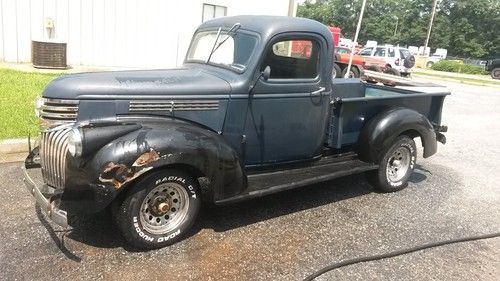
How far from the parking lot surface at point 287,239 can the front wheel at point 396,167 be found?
129mm

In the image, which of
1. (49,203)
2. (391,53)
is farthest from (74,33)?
(391,53)

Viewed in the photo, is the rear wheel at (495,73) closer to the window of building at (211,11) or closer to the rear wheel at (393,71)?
the rear wheel at (393,71)

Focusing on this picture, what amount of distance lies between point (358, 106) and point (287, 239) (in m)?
1.84

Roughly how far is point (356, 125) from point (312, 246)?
1.75 metres

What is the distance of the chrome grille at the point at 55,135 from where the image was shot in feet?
11.5

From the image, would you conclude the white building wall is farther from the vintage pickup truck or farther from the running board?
the running board

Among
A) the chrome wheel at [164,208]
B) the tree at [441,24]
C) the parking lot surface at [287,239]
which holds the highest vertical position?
the tree at [441,24]

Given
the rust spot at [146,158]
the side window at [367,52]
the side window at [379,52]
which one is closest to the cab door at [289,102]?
the rust spot at [146,158]

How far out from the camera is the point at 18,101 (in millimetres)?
7469

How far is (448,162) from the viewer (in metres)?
7.16

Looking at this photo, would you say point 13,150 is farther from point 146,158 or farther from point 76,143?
point 146,158

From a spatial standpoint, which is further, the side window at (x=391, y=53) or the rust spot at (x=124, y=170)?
the side window at (x=391, y=53)

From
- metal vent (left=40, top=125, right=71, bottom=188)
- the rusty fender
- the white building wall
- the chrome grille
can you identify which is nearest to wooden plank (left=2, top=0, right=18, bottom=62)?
the white building wall

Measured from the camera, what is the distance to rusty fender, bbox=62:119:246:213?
11.0 feet
